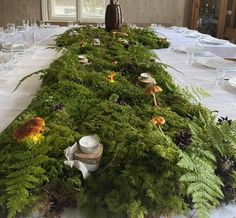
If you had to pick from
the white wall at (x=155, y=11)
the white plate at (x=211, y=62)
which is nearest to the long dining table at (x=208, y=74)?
the white plate at (x=211, y=62)

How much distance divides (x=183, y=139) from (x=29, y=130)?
36 cm

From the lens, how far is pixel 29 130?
0.74 meters

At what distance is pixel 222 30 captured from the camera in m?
4.71

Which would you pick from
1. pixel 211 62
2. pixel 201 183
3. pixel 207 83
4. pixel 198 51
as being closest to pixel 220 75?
pixel 207 83

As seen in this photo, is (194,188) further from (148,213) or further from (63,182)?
(63,182)

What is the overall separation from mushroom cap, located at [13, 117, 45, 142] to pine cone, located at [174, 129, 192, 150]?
32 cm

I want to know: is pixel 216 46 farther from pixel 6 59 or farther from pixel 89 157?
pixel 89 157

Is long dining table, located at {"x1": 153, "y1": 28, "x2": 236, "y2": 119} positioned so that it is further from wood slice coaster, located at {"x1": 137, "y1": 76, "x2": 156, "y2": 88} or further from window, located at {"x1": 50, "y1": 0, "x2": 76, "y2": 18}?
window, located at {"x1": 50, "y1": 0, "x2": 76, "y2": 18}

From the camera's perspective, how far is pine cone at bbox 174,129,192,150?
683mm

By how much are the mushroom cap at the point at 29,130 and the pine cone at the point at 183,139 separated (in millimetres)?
323

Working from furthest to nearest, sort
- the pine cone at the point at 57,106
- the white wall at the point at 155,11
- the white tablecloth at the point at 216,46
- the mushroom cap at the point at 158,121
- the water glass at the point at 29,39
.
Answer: the white wall at the point at 155,11
the white tablecloth at the point at 216,46
the water glass at the point at 29,39
the pine cone at the point at 57,106
the mushroom cap at the point at 158,121

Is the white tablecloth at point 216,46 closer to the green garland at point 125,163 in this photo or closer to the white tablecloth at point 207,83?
the white tablecloth at point 207,83

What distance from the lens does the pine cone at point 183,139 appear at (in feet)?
2.24

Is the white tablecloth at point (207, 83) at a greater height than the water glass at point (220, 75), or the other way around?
the water glass at point (220, 75)
